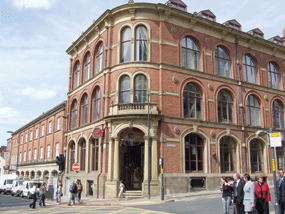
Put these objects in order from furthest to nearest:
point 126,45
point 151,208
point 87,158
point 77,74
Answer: point 77,74 → point 87,158 → point 126,45 → point 151,208

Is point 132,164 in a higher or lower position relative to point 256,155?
lower

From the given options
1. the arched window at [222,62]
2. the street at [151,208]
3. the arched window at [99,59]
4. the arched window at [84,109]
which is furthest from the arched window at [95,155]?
the arched window at [222,62]

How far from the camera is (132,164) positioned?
27656mm

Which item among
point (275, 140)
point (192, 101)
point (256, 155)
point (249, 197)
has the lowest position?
point (249, 197)

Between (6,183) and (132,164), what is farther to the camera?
(6,183)

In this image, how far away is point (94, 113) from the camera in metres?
31.6

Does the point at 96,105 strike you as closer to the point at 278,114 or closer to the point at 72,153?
the point at 72,153

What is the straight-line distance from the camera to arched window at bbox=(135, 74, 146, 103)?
26.6 metres

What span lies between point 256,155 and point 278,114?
21.2ft

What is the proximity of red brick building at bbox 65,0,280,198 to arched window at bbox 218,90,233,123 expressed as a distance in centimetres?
10

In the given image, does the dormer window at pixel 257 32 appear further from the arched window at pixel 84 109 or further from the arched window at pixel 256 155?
the arched window at pixel 84 109

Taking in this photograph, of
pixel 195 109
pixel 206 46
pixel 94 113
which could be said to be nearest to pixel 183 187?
pixel 195 109

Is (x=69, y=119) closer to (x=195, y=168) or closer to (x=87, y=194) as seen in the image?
(x=87, y=194)

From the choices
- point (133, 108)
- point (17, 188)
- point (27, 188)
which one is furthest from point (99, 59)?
point (17, 188)
